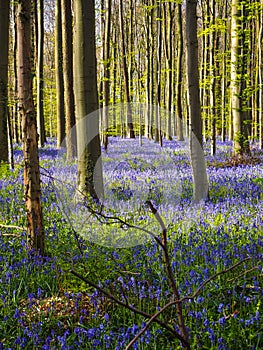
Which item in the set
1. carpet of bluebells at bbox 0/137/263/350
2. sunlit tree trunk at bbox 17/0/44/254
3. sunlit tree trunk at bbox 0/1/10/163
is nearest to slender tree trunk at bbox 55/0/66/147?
sunlit tree trunk at bbox 0/1/10/163

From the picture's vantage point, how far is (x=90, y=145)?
7.09 metres

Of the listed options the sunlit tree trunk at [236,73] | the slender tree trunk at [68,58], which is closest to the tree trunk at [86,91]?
the slender tree trunk at [68,58]

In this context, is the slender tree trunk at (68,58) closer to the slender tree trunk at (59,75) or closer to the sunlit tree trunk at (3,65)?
the sunlit tree trunk at (3,65)

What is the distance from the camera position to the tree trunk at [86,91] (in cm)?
698

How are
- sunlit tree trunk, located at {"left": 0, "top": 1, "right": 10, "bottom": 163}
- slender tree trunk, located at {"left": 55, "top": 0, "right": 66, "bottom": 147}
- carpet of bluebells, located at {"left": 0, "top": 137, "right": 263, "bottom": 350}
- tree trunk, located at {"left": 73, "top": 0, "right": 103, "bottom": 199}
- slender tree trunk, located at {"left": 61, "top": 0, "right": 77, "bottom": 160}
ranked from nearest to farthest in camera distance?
carpet of bluebells, located at {"left": 0, "top": 137, "right": 263, "bottom": 350} → tree trunk, located at {"left": 73, "top": 0, "right": 103, "bottom": 199} → sunlit tree trunk, located at {"left": 0, "top": 1, "right": 10, "bottom": 163} → slender tree trunk, located at {"left": 61, "top": 0, "right": 77, "bottom": 160} → slender tree trunk, located at {"left": 55, "top": 0, "right": 66, "bottom": 147}

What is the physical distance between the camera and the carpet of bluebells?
303 centimetres

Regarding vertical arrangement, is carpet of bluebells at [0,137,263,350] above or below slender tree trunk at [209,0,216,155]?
below

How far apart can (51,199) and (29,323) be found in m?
4.64

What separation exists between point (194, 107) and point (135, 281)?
4.30 m

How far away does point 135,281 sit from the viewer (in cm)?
401

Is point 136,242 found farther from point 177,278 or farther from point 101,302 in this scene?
point 101,302

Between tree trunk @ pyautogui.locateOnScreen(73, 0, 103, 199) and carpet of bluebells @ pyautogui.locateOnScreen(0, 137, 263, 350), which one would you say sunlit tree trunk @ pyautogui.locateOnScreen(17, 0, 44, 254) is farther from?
tree trunk @ pyautogui.locateOnScreen(73, 0, 103, 199)

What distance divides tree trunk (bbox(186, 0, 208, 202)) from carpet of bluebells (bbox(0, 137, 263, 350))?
0.48 meters

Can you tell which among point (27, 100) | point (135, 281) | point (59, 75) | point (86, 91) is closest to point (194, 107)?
point (86, 91)
